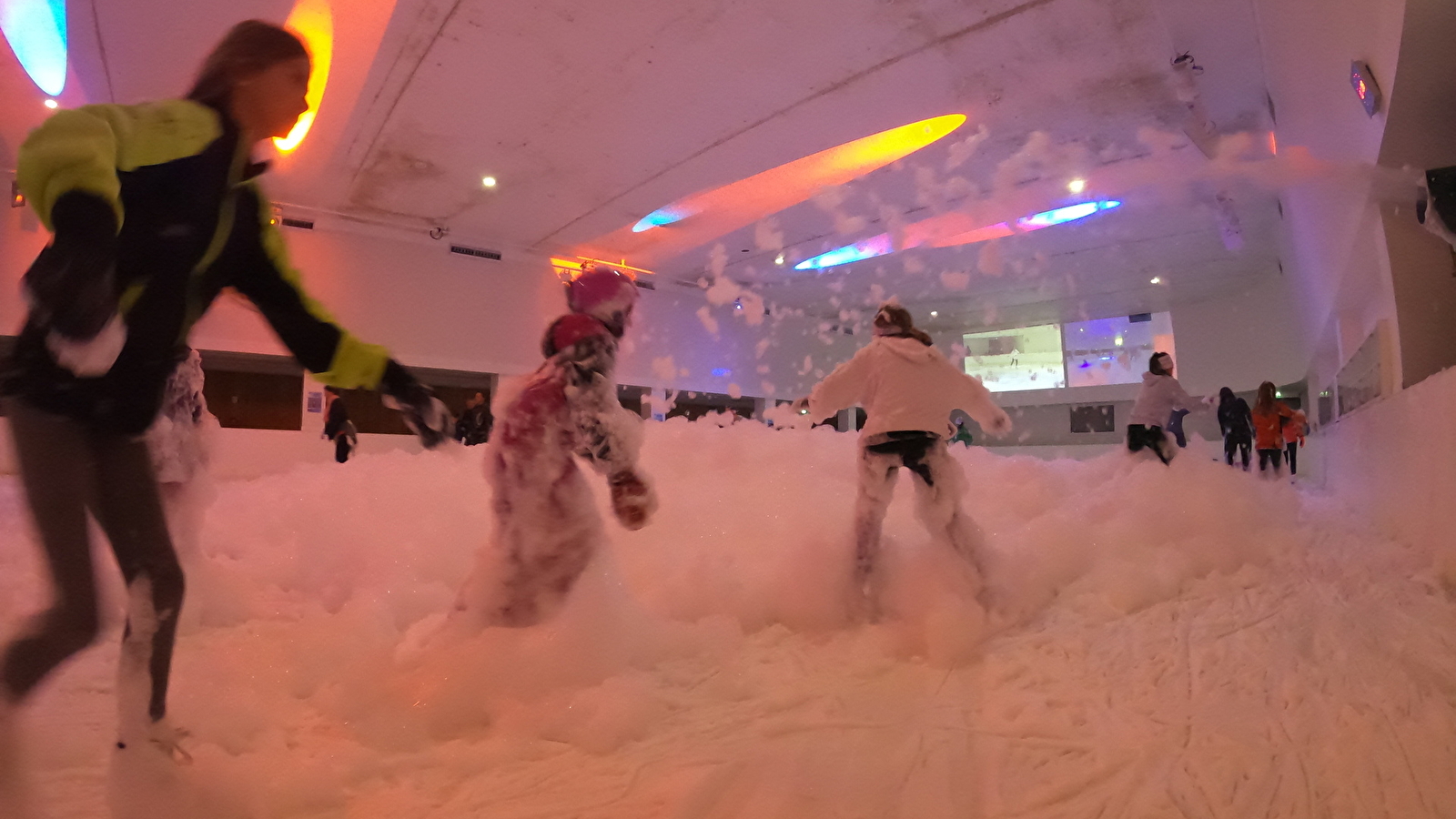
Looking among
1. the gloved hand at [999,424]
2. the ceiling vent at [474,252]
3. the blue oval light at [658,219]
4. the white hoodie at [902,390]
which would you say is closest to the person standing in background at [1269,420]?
the gloved hand at [999,424]

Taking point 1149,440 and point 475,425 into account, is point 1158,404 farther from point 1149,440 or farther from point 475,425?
point 475,425

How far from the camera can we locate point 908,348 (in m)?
3.14

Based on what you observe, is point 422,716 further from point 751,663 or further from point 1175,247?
point 1175,247

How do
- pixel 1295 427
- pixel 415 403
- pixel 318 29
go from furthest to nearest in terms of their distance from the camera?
pixel 1295 427 → pixel 318 29 → pixel 415 403

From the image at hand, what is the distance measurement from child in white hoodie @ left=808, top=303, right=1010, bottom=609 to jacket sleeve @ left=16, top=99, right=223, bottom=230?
254 centimetres

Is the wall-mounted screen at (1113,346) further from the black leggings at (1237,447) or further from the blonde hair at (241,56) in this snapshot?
the blonde hair at (241,56)

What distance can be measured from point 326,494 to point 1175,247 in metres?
12.1

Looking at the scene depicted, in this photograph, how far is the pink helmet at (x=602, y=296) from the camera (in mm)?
2205

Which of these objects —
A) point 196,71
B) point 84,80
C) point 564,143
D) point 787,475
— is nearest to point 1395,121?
point 787,475

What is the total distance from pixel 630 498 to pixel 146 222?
131 centimetres

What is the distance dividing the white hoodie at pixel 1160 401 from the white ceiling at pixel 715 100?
2809 mm

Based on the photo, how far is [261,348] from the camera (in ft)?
30.1

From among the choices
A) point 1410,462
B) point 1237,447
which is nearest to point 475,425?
point 1410,462

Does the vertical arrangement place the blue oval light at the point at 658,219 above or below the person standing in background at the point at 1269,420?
above
